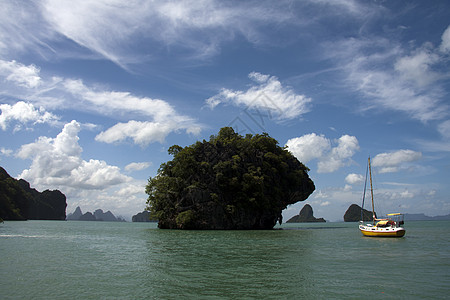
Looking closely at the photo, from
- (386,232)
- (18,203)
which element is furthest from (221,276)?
(18,203)

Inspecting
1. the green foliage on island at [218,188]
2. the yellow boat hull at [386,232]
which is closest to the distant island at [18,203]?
the green foliage on island at [218,188]

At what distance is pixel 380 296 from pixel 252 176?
164ft

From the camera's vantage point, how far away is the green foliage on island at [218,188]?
61375 mm

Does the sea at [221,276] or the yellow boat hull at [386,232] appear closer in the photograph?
A: the sea at [221,276]

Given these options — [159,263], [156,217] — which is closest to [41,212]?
[156,217]

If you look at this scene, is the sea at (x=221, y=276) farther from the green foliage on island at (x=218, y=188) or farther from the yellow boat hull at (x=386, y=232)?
the green foliage on island at (x=218, y=188)

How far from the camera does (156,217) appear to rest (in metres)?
64.2

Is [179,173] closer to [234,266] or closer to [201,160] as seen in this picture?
[201,160]

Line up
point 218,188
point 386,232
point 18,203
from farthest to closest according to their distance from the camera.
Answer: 1. point 18,203
2. point 218,188
3. point 386,232

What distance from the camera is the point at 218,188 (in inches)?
2485

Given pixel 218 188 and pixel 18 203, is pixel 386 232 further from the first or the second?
pixel 18 203

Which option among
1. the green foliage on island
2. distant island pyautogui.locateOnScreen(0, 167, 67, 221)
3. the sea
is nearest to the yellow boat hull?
the sea

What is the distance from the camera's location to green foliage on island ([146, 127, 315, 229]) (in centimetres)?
6138

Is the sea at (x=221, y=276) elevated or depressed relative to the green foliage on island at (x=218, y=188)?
depressed
